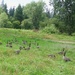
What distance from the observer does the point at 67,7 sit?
6444cm

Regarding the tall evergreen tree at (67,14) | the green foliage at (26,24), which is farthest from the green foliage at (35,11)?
the tall evergreen tree at (67,14)

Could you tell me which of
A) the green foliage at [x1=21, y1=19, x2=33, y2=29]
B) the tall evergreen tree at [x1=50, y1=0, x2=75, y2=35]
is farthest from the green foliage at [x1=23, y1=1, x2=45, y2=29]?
the tall evergreen tree at [x1=50, y1=0, x2=75, y2=35]

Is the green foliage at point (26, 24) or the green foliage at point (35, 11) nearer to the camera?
the green foliage at point (35, 11)

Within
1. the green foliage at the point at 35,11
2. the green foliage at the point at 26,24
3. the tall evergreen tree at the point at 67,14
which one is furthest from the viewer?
the green foliage at the point at 26,24

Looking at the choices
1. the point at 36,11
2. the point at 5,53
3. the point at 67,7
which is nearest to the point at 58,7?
the point at 67,7

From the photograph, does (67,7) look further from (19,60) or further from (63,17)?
(19,60)

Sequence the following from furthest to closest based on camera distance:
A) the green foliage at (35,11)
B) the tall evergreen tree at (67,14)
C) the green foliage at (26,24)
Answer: the green foliage at (26,24) < the green foliage at (35,11) < the tall evergreen tree at (67,14)

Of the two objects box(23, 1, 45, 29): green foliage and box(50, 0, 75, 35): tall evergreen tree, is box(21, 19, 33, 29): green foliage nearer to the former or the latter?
box(23, 1, 45, 29): green foliage

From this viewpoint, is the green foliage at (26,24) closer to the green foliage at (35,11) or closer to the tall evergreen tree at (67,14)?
the green foliage at (35,11)

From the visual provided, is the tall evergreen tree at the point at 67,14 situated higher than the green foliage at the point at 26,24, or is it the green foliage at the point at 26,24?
the tall evergreen tree at the point at 67,14

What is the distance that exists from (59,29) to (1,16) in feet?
93.0

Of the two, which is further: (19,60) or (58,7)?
(58,7)

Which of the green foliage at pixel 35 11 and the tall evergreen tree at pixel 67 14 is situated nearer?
the tall evergreen tree at pixel 67 14

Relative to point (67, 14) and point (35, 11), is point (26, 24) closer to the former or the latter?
point (35, 11)
